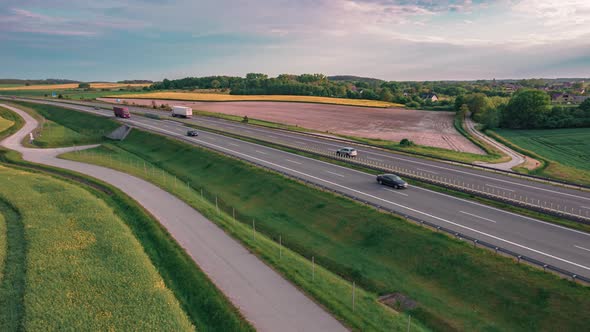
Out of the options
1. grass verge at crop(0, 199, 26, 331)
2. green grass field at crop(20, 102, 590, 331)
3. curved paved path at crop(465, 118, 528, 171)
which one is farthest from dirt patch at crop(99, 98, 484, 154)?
grass verge at crop(0, 199, 26, 331)

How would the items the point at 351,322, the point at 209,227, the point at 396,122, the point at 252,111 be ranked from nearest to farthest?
1. the point at 351,322
2. the point at 209,227
3. the point at 396,122
4. the point at 252,111

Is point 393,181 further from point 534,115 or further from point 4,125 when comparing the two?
point 4,125

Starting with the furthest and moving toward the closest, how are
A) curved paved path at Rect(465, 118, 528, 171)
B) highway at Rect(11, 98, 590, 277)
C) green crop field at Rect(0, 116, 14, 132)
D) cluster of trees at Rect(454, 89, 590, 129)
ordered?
1. cluster of trees at Rect(454, 89, 590, 129)
2. green crop field at Rect(0, 116, 14, 132)
3. curved paved path at Rect(465, 118, 528, 171)
4. highway at Rect(11, 98, 590, 277)

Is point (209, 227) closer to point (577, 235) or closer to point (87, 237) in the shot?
point (87, 237)

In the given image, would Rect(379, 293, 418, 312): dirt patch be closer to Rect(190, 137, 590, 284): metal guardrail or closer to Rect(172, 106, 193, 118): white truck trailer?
Rect(190, 137, 590, 284): metal guardrail

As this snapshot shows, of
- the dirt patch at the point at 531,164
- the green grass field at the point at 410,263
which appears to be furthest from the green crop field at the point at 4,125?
the dirt patch at the point at 531,164

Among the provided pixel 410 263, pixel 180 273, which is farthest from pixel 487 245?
pixel 180 273

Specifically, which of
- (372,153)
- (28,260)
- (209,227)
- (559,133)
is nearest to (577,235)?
(209,227)
